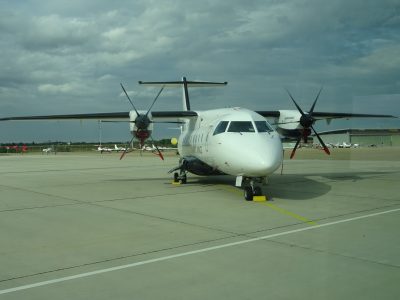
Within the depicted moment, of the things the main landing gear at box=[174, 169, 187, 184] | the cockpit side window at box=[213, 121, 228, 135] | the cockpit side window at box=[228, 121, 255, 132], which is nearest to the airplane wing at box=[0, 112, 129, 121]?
the main landing gear at box=[174, 169, 187, 184]

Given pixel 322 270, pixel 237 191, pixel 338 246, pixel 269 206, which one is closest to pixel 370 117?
pixel 237 191

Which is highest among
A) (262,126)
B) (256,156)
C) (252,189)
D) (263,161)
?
(262,126)

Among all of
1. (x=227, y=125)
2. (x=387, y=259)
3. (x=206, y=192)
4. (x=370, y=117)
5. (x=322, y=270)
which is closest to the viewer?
(x=322, y=270)

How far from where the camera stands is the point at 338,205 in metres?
11.9

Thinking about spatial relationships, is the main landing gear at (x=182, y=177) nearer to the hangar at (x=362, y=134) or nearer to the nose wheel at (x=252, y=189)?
the nose wheel at (x=252, y=189)

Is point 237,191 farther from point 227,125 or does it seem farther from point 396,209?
point 396,209

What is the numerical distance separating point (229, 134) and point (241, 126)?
458 millimetres

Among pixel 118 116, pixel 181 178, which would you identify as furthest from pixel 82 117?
pixel 181 178

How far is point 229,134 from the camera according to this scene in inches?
537

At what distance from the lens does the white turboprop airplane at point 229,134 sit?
12320 mm

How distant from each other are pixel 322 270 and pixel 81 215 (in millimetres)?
6766

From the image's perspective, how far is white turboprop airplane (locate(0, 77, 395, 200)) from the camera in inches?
485

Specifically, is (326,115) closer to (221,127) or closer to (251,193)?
(221,127)

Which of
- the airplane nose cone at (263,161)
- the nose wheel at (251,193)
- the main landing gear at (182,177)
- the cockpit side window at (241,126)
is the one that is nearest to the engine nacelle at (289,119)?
the main landing gear at (182,177)
